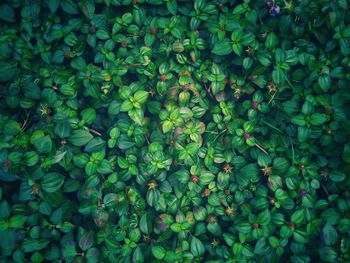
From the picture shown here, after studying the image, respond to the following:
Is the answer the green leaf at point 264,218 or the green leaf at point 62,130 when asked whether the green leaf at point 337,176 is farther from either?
the green leaf at point 62,130

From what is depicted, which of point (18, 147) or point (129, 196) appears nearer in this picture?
point (18, 147)

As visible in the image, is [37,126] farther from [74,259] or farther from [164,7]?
[164,7]

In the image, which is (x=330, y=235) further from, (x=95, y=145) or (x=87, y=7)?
(x=87, y=7)

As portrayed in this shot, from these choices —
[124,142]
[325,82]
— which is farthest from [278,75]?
[124,142]

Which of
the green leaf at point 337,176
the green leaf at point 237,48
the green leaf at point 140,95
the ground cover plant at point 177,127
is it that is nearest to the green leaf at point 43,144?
the ground cover plant at point 177,127

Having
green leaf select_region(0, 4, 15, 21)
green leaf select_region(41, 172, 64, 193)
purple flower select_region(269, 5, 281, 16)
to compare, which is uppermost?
purple flower select_region(269, 5, 281, 16)

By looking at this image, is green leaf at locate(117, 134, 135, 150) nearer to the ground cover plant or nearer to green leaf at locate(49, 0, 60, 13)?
the ground cover plant

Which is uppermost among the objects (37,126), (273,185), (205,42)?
(205,42)

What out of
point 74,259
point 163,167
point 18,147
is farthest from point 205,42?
point 74,259

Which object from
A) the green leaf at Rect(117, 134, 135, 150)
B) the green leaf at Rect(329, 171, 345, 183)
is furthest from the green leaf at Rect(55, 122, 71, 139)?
the green leaf at Rect(329, 171, 345, 183)
